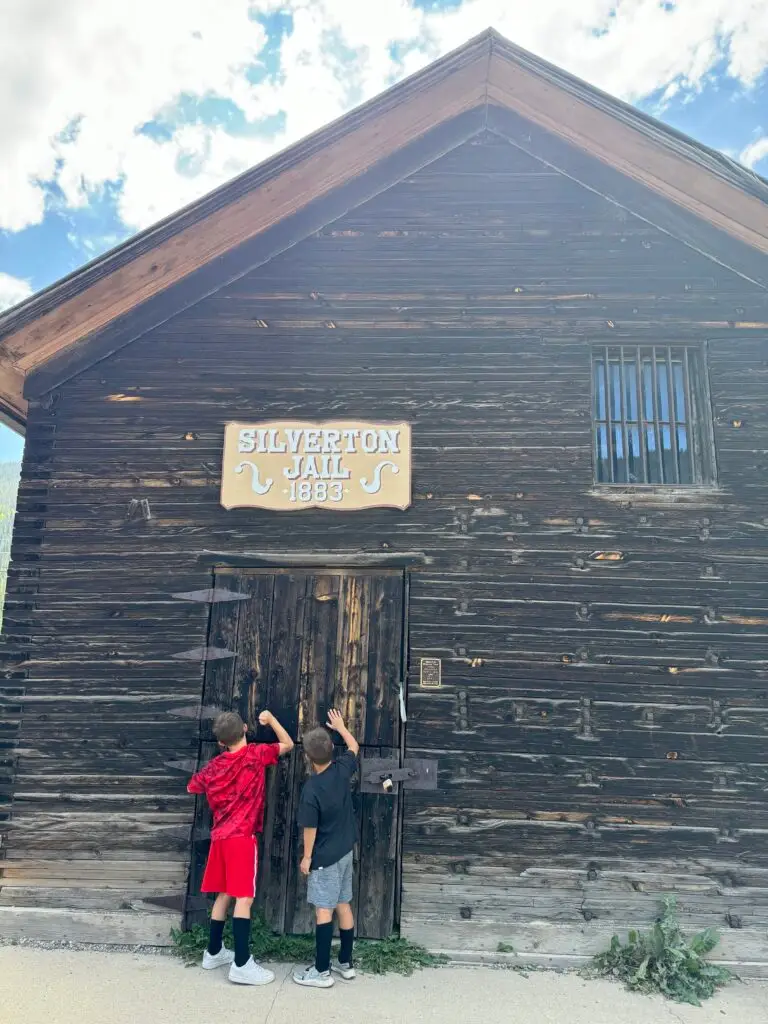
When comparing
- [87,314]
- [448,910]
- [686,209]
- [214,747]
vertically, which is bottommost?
[448,910]

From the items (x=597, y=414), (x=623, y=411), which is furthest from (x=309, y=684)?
(x=623, y=411)

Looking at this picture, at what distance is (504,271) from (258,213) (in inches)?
89.4

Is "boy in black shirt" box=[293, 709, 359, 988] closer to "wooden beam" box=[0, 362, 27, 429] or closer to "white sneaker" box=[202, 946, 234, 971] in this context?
"white sneaker" box=[202, 946, 234, 971]

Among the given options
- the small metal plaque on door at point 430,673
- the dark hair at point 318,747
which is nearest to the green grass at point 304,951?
the dark hair at point 318,747

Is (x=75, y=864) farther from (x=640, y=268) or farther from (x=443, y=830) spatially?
(x=640, y=268)

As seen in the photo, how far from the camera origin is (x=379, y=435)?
5.99 m

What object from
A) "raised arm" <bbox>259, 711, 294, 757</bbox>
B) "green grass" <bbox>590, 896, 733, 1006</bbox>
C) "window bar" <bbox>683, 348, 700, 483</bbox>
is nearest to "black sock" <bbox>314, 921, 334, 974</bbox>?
"raised arm" <bbox>259, 711, 294, 757</bbox>

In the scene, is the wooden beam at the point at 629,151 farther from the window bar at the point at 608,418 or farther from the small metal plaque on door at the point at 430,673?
the small metal plaque on door at the point at 430,673

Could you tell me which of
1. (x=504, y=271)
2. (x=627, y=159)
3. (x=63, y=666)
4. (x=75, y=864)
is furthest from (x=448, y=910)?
(x=627, y=159)

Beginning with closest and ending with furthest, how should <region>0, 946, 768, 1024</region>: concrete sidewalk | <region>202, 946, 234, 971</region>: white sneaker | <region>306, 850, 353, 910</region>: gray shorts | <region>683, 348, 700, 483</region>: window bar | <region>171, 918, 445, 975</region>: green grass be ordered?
<region>0, 946, 768, 1024</region>: concrete sidewalk < <region>306, 850, 353, 910</region>: gray shorts < <region>202, 946, 234, 971</region>: white sneaker < <region>171, 918, 445, 975</region>: green grass < <region>683, 348, 700, 483</region>: window bar

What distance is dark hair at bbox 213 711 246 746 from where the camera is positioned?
5.01 meters

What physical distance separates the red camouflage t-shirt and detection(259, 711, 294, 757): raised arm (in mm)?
60

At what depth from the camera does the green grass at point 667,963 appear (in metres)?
4.81

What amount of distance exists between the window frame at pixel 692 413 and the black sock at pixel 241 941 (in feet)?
14.0
